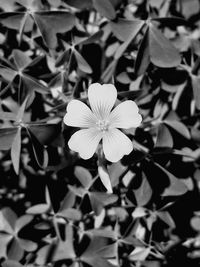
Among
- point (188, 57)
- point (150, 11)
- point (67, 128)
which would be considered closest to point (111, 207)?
point (67, 128)

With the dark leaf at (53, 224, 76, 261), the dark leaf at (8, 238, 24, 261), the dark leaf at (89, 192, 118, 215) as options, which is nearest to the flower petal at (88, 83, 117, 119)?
the dark leaf at (89, 192, 118, 215)

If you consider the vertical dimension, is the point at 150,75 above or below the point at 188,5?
below

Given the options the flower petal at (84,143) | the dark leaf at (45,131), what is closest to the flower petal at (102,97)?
the flower petal at (84,143)

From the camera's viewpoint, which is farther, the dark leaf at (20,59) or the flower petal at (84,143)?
the dark leaf at (20,59)

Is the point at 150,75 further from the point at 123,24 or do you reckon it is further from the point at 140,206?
the point at 140,206

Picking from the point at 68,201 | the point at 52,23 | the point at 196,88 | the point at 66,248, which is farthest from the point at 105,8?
the point at 66,248

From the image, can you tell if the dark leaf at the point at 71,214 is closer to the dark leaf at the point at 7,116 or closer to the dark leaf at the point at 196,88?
the dark leaf at the point at 7,116
